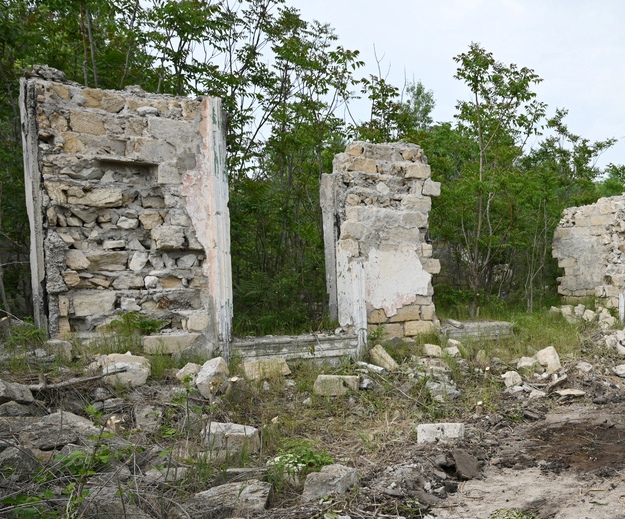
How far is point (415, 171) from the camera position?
23.0ft

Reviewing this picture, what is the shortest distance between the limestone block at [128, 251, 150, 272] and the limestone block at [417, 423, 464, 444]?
121 inches

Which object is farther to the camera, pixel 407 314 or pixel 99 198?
pixel 407 314

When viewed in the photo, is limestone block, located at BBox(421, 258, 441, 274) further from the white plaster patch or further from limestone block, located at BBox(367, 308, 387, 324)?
limestone block, located at BBox(367, 308, 387, 324)

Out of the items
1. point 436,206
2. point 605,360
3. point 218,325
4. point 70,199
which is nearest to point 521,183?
point 436,206

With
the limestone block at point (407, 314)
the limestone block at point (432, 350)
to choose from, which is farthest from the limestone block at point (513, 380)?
the limestone block at point (407, 314)

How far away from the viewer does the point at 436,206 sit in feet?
27.9

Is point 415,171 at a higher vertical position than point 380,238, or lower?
higher

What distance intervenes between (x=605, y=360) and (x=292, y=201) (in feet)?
15.9

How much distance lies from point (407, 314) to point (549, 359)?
161 centimetres

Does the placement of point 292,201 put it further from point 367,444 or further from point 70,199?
point 367,444

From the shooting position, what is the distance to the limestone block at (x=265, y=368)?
5.25 m

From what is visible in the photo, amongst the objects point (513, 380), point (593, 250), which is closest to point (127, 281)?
point (513, 380)

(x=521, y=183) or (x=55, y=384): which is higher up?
(x=521, y=183)

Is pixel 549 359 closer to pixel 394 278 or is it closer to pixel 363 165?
pixel 394 278
